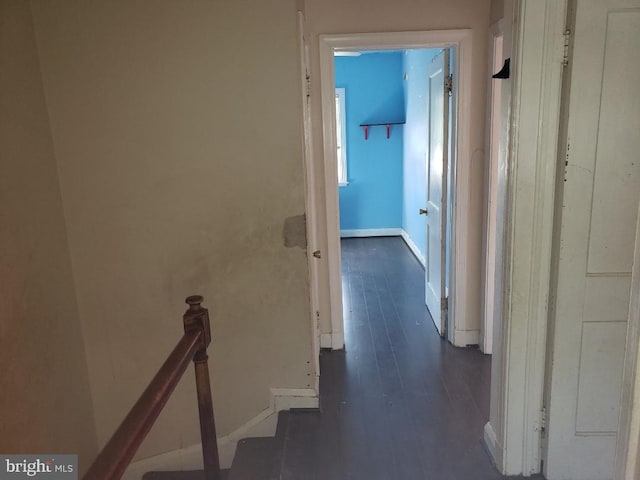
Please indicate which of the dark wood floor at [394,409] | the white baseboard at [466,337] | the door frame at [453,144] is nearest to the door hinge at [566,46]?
the door frame at [453,144]

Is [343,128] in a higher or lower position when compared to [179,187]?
higher

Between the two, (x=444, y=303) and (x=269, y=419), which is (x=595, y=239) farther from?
(x=269, y=419)

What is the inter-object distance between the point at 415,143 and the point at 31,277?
4.38m

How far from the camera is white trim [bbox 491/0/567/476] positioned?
5.61ft

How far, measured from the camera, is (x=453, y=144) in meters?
3.12

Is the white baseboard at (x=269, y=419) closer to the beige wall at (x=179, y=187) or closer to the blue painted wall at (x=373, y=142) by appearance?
the beige wall at (x=179, y=187)

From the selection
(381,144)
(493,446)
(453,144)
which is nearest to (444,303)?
(453,144)

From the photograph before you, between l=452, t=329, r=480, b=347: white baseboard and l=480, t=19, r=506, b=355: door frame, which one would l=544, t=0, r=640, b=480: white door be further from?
l=452, t=329, r=480, b=347: white baseboard

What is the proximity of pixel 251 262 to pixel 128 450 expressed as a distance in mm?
1479

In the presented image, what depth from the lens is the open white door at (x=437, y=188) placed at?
3232mm

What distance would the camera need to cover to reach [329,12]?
9.61 ft

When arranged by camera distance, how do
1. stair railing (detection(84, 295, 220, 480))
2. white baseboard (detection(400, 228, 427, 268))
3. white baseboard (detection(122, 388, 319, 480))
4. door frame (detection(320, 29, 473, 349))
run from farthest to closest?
white baseboard (detection(400, 228, 427, 268)) < door frame (detection(320, 29, 473, 349)) < white baseboard (detection(122, 388, 319, 480)) < stair railing (detection(84, 295, 220, 480))

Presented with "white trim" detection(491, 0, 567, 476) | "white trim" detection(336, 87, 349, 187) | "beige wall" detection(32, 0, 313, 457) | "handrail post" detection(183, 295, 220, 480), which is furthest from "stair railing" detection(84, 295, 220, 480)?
"white trim" detection(336, 87, 349, 187)
